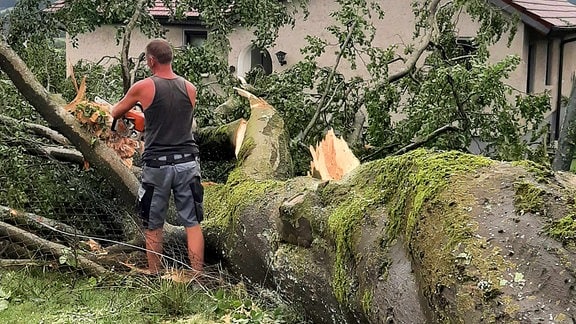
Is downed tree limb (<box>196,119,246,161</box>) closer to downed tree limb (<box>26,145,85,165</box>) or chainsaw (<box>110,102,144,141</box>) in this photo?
chainsaw (<box>110,102,144,141</box>)

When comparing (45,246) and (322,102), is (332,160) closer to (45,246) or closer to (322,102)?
(45,246)

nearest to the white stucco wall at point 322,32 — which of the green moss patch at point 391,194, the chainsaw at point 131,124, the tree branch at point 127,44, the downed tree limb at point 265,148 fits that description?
the tree branch at point 127,44

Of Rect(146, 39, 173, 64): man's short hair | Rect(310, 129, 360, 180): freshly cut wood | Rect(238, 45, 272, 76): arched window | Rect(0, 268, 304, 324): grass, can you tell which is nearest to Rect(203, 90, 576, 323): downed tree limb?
Rect(0, 268, 304, 324): grass

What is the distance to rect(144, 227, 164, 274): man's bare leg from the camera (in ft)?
15.0

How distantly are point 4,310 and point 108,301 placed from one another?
0.55 metres

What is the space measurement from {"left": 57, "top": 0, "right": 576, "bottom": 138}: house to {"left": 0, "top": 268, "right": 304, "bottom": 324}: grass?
1036 centimetres

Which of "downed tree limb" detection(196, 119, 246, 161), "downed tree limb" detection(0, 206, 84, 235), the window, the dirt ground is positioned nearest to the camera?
the dirt ground

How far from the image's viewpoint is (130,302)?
3.96 m

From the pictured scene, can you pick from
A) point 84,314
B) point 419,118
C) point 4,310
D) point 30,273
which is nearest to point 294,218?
point 84,314

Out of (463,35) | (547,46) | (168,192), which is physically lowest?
(168,192)

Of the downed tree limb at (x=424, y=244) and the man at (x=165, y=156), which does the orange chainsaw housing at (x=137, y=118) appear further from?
the downed tree limb at (x=424, y=244)

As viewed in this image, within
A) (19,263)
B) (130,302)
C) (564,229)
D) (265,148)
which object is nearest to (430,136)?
(265,148)

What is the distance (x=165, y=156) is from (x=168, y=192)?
235mm

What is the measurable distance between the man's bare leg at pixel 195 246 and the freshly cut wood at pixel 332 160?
84 cm
